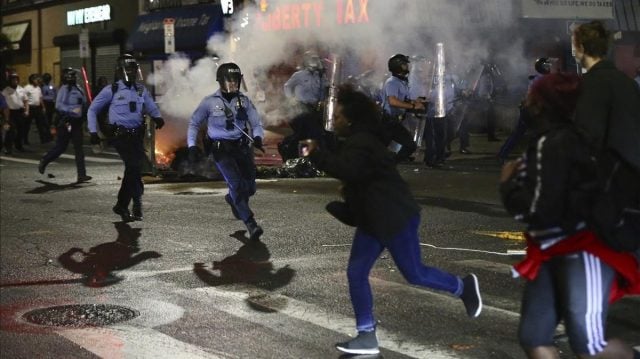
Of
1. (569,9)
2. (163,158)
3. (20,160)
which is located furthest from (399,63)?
(20,160)

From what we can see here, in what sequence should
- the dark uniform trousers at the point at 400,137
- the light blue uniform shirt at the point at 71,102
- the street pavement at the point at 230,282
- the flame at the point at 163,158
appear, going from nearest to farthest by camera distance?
1. the street pavement at the point at 230,282
2. the dark uniform trousers at the point at 400,137
3. the light blue uniform shirt at the point at 71,102
4. the flame at the point at 163,158

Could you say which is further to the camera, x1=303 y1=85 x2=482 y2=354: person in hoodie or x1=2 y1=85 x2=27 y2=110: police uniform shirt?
x1=2 y1=85 x2=27 y2=110: police uniform shirt

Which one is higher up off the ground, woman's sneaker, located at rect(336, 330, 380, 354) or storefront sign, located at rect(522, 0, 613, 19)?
storefront sign, located at rect(522, 0, 613, 19)

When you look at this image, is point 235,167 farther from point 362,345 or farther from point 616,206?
point 616,206

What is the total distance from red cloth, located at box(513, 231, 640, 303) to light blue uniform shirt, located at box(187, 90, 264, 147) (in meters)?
5.39

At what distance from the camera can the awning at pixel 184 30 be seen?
2516 centimetres

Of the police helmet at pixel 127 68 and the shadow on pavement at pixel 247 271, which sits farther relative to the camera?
the police helmet at pixel 127 68

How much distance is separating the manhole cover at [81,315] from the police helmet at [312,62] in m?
8.39

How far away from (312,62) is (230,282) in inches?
299

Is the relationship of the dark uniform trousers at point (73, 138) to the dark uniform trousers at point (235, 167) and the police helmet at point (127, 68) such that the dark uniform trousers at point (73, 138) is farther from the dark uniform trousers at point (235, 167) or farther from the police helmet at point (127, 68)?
the dark uniform trousers at point (235, 167)

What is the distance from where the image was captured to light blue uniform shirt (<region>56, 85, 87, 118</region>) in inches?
586

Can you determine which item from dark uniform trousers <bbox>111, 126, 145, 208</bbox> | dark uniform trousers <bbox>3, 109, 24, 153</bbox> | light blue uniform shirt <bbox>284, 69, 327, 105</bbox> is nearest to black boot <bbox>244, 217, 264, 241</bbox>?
dark uniform trousers <bbox>111, 126, 145, 208</bbox>

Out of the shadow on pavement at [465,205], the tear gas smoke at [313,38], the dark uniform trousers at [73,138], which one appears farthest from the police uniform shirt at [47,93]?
the shadow on pavement at [465,205]

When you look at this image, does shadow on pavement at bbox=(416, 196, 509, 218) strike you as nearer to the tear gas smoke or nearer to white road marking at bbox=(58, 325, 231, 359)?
the tear gas smoke
